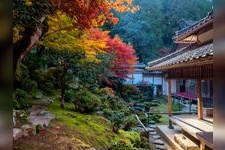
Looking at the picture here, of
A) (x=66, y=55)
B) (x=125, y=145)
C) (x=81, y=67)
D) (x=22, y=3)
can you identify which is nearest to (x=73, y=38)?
(x=66, y=55)

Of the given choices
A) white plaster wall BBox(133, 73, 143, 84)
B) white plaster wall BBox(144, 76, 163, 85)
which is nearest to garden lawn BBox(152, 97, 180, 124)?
white plaster wall BBox(144, 76, 163, 85)

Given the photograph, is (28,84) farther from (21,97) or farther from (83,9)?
(83,9)

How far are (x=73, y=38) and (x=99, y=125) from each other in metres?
2.31

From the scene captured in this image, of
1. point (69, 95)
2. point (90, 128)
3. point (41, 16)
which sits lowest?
point (90, 128)

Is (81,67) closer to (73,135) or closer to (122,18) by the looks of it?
(73,135)

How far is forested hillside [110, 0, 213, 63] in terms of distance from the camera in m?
18.2

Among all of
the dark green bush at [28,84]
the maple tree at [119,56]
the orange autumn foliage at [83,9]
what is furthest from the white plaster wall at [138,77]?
the orange autumn foliage at [83,9]

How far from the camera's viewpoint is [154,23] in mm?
19422

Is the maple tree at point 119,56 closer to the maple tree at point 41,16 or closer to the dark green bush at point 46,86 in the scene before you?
the dark green bush at point 46,86

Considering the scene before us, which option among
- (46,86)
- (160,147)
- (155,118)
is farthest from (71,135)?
(155,118)

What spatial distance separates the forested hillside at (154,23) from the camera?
18209 mm

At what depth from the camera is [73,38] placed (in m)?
6.64

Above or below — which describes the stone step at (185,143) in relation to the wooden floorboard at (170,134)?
above

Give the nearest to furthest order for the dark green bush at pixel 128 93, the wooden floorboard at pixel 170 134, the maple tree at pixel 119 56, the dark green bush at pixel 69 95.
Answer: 1. the wooden floorboard at pixel 170 134
2. the dark green bush at pixel 69 95
3. the maple tree at pixel 119 56
4. the dark green bush at pixel 128 93
